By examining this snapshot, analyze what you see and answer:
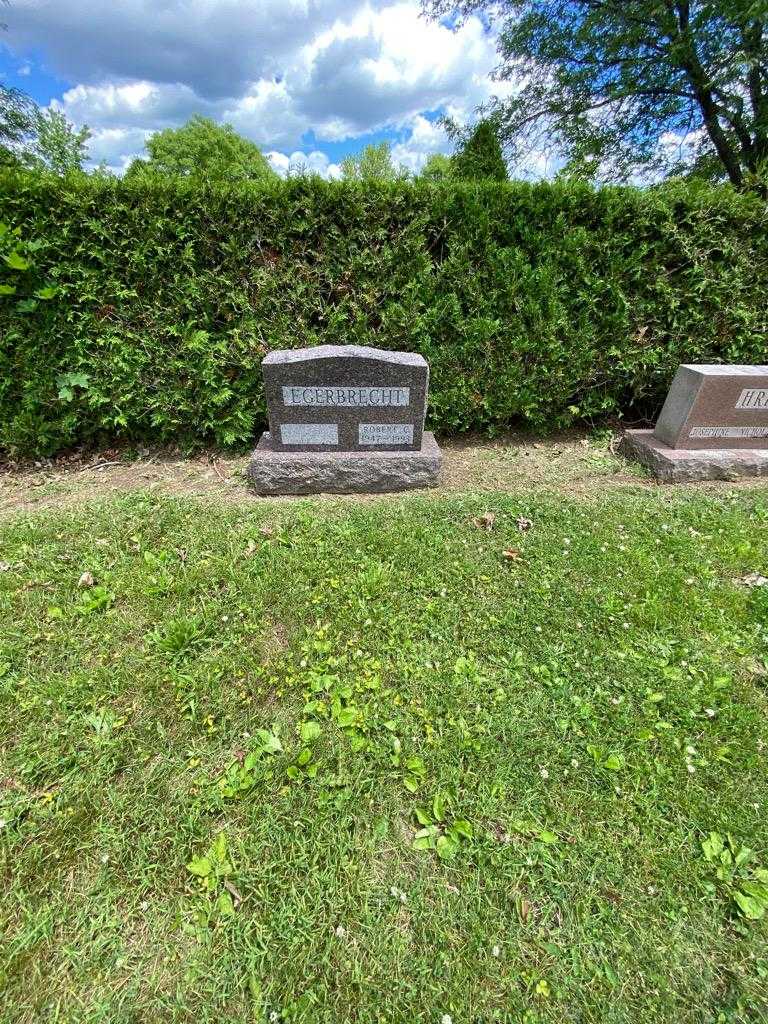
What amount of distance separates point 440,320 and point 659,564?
107 inches

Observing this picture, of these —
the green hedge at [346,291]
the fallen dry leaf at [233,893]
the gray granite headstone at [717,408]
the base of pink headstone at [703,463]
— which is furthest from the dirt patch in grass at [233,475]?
the fallen dry leaf at [233,893]

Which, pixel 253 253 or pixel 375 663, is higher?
pixel 253 253

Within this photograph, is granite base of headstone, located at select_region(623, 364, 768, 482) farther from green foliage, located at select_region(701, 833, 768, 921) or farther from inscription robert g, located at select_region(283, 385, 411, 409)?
green foliage, located at select_region(701, 833, 768, 921)

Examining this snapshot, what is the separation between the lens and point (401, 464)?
12.4 feet

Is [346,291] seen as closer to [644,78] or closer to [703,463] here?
[703,463]

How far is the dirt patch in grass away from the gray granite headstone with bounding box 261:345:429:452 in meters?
0.50

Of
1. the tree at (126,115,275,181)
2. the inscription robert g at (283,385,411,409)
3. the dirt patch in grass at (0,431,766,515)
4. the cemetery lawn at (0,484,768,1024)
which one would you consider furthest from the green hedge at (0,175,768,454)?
the tree at (126,115,275,181)

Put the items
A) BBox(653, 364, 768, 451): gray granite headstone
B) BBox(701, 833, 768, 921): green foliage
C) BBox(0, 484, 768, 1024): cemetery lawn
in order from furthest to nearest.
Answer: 1. BBox(653, 364, 768, 451): gray granite headstone
2. BBox(701, 833, 768, 921): green foliage
3. BBox(0, 484, 768, 1024): cemetery lawn

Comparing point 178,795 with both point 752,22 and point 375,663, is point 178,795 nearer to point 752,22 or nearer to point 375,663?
point 375,663

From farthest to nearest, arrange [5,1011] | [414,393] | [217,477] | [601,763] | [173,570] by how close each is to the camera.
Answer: [217,477]
[414,393]
[173,570]
[601,763]
[5,1011]

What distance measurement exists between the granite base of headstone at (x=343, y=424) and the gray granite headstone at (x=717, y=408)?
2.30m

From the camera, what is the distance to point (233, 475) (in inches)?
158

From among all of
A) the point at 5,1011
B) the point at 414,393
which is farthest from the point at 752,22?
the point at 5,1011

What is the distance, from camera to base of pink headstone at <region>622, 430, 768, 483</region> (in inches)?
159
